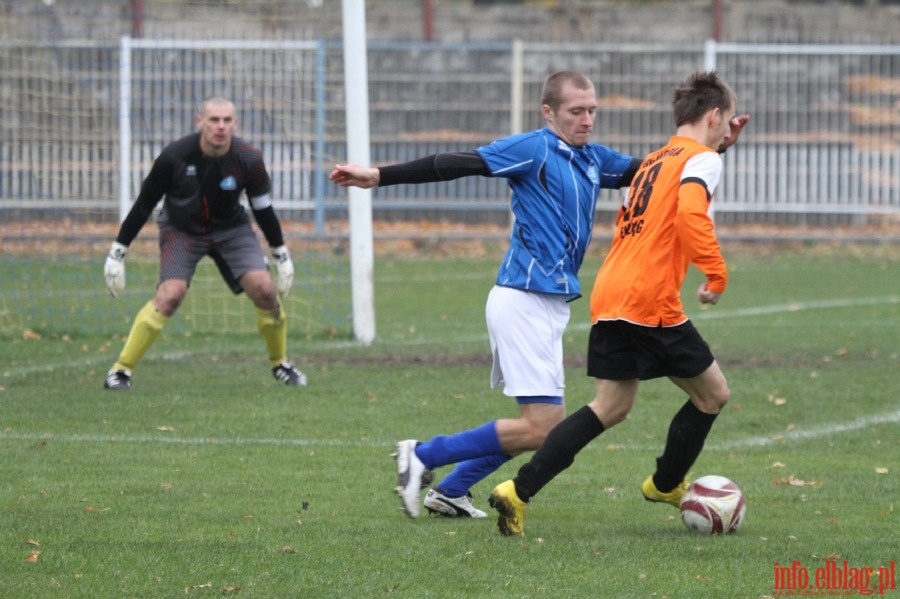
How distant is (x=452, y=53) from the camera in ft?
72.3

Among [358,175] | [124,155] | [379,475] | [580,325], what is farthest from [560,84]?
[124,155]

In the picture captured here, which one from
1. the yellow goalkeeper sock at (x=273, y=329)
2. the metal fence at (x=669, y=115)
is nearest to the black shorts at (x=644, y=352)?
the yellow goalkeeper sock at (x=273, y=329)

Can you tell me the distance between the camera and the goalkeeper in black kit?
373 inches

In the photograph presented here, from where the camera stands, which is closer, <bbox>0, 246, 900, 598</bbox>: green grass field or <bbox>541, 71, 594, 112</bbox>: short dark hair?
<bbox>0, 246, 900, 598</bbox>: green grass field

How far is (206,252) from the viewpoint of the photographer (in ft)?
31.8

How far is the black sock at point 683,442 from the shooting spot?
232 inches

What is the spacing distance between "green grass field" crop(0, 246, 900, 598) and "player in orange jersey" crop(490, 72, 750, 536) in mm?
358

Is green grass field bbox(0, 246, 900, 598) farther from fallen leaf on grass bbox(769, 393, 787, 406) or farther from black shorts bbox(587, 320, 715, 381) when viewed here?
black shorts bbox(587, 320, 715, 381)

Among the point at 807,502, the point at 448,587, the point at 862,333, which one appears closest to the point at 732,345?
Answer: the point at 862,333

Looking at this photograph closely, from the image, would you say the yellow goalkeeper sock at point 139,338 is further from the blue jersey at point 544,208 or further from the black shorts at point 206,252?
the blue jersey at point 544,208

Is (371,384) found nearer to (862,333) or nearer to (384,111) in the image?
(862,333)

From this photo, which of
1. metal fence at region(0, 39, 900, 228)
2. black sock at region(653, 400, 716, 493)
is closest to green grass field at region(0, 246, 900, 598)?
black sock at region(653, 400, 716, 493)

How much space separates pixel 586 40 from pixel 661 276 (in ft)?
59.2

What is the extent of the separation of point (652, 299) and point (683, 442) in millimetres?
683
